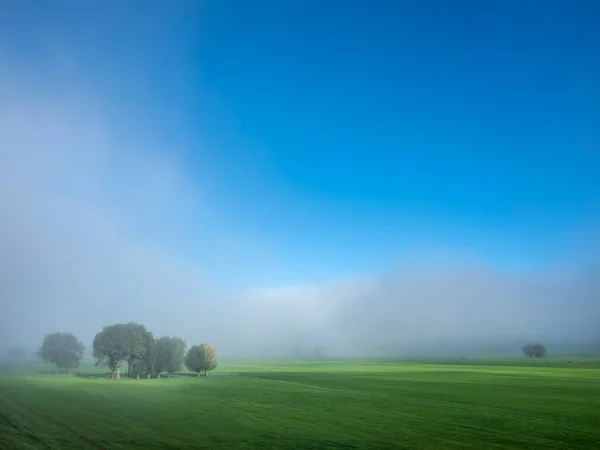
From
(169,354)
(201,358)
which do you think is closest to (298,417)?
(201,358)

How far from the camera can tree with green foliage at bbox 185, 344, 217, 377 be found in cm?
11156

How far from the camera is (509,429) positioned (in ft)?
142

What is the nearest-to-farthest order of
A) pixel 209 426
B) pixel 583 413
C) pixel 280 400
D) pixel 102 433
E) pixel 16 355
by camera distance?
pixel 102 433 < pixel 209 426 < pixel 583 413 < pixel 280 400 < pixel 16 355

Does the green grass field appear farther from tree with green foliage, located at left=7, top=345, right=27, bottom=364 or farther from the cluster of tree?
tree with green foliage, located at left=7, top=345, right=27, bottom=364

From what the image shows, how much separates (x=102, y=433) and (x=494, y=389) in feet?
223

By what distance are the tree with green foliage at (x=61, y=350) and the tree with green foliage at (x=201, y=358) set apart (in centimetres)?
4722

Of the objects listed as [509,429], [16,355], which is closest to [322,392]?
[509,429]

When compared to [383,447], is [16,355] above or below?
above

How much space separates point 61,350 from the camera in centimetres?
12988

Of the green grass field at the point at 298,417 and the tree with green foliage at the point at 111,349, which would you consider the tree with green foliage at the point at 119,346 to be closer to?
the tree with green foliage at the point at 111,349

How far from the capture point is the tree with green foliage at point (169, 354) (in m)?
113

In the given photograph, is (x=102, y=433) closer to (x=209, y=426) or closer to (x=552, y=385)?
(x=209, y=426)

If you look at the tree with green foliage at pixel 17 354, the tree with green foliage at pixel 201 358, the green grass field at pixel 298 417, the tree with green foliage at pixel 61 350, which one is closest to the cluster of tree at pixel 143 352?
the tree with green foliage at pixel 201 358

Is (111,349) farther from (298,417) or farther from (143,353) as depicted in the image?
(298,417)
